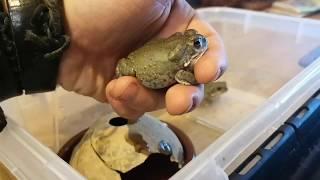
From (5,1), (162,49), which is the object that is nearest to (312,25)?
(162,49)

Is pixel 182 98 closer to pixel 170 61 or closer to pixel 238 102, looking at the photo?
pixel 170 61

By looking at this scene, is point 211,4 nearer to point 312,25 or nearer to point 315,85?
point 312,25

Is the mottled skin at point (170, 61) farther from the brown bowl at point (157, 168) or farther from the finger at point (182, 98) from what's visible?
the brown bowl at point (157, 168)

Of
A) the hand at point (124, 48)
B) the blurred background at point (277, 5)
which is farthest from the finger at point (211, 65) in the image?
the blurred background at point (277, 5)

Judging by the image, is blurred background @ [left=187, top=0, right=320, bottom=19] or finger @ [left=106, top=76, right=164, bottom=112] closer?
finger @ [left=106, top=76, right=164, bottom=112]

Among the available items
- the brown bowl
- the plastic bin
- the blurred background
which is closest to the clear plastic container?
the plastic bin

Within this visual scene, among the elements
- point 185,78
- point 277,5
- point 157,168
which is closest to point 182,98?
point 185,78

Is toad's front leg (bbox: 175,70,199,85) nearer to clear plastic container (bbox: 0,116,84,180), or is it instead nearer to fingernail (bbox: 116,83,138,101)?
fingernail (bbox: 116,83,138,101)
